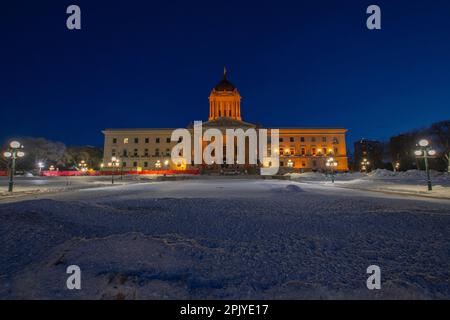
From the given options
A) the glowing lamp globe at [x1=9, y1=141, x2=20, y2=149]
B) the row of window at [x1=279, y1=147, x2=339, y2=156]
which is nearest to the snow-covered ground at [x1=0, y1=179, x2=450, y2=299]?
the glowing lamp globe at [x1=9, y1=141, x2=20, y2=149]

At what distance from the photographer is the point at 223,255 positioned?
186 inches

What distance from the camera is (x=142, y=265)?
4156 mm

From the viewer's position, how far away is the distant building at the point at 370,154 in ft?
271

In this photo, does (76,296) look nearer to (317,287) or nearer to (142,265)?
(142,265)

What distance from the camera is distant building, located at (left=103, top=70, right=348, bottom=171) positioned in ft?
273

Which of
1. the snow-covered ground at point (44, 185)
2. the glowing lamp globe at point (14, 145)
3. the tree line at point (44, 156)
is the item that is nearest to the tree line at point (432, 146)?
the snow-covered ground at point (44, 185)

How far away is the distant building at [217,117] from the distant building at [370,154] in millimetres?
8986

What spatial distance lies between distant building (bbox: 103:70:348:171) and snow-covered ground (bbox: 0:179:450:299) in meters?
76.5

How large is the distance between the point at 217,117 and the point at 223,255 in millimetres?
80292

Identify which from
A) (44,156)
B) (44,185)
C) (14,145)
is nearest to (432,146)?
(44,185)

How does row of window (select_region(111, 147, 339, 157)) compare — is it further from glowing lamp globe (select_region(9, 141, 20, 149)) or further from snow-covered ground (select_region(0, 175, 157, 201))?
glowing lamp globe (select_region(9, 141, 20, 149))
